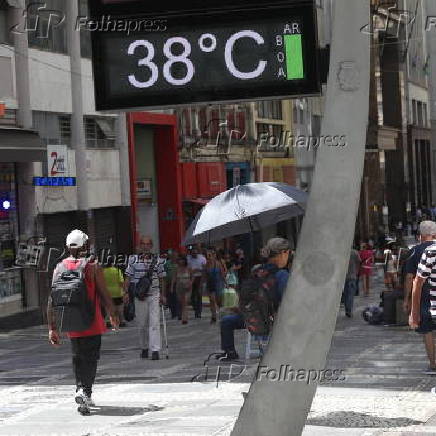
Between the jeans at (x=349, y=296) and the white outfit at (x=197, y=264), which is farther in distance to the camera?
the white outfit at (x=197, y=264)

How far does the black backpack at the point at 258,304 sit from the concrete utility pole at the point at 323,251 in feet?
17.2

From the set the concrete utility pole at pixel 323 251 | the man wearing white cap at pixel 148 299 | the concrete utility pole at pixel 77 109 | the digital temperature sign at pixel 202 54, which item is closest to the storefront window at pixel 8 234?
the concrete utility pole at pixel 77 109

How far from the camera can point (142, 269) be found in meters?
16.5

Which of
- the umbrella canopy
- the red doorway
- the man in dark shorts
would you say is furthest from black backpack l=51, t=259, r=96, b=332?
the red doorway

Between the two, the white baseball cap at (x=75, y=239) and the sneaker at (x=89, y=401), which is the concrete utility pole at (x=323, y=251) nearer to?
the sneaker at (x=89, y=401)

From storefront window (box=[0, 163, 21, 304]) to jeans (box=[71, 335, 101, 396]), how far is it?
51.3 feet

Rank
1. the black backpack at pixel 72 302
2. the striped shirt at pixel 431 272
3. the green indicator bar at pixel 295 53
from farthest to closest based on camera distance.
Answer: the striped shirt at pixel 431 272 → the black backpack at pixel 72 302 → the green indicator bar at pixel 295 53

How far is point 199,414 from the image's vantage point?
10.5 meters

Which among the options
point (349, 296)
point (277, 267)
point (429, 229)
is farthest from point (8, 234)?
point (429, 229)

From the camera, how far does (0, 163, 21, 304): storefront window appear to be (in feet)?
87.7

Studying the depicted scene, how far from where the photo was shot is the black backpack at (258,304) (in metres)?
12.1

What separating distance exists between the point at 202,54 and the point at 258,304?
4.93 metres

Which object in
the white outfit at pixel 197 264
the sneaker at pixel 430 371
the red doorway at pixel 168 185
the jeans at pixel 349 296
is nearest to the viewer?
the sneaker at pixel 430 371

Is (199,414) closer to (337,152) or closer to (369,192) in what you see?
(337,152)
